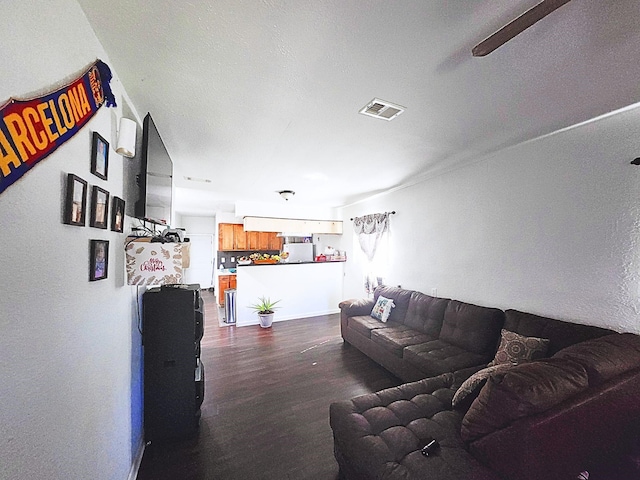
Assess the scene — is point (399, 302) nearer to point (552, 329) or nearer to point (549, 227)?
point (552, 329)

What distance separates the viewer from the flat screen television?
158 cm

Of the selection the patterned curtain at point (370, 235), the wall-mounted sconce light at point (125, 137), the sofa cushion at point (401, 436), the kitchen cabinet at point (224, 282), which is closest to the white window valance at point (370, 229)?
the patterned curtain at point (370, 235)

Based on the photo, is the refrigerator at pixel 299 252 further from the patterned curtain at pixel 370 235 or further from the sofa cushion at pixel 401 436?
the sofa cushion at pixel 401 436

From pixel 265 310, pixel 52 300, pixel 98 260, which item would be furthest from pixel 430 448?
pixel 265 310

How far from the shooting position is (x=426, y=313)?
3.19 meters

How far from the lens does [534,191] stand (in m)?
2.38

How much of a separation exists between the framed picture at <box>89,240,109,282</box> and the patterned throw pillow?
318 centimetres

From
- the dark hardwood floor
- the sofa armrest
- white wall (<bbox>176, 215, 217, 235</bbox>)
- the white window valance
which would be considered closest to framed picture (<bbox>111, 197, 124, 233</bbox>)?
the dark hardwood floor

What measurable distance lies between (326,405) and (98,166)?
8.41ft

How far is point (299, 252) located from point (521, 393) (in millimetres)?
5005

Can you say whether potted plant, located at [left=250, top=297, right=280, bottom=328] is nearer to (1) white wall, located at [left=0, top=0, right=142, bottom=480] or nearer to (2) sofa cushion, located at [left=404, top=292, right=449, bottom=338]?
(2) sofa cushion, located at [left=404, top=292, right=449, bottom=338]

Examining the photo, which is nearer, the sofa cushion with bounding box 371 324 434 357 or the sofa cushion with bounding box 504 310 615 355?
the sofa cushion with bounding box 504 310 615 355

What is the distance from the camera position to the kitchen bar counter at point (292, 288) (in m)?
4.92

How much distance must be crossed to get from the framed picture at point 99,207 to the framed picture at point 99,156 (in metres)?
0.08
